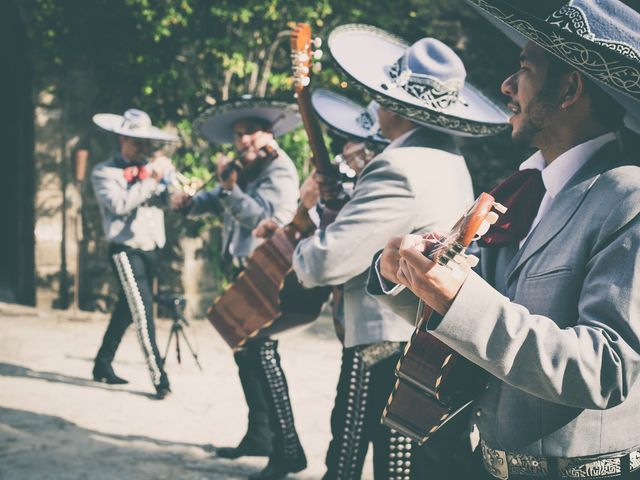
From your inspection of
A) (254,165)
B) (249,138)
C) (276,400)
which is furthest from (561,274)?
(249,138)

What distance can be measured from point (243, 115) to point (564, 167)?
3212 mm

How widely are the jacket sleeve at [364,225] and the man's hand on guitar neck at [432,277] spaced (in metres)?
1.23

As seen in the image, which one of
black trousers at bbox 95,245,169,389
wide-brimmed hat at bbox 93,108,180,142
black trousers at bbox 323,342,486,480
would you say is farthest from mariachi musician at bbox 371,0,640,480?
wide-brimmed hat at bbox 93,108,180,142

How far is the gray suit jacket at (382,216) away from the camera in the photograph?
2.68m

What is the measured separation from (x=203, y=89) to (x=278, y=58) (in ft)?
3.22

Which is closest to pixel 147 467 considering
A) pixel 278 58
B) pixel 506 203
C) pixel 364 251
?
pixel 364 251

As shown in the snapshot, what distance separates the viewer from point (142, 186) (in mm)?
5617

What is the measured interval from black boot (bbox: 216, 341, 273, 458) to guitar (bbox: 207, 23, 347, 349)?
48 cm

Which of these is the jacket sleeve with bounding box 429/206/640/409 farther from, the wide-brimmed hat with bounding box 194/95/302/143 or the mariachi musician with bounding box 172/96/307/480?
the wide-brimmed hat with bounding box 194/95/302/143

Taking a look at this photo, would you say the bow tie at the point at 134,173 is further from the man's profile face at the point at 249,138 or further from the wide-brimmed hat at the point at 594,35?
the wide-brimmed hat at the point at 594,35

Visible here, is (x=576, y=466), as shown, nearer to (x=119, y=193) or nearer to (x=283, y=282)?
(x=283, y=282)

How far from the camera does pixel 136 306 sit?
5441mm

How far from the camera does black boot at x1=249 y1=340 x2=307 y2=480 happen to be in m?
3.92

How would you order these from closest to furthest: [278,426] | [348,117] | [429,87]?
[429,87], [278,426], [348,117]
